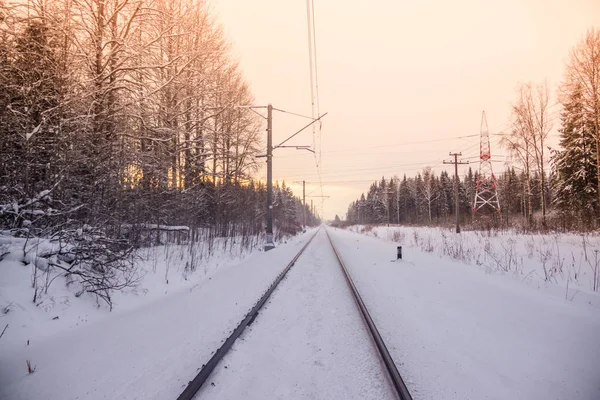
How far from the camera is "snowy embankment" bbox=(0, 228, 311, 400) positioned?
2650 mm

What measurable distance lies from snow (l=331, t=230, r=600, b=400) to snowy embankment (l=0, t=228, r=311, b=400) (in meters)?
2.42

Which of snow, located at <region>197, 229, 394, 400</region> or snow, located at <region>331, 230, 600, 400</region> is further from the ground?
snow, located at <region>197, 229, 394, 400</region>

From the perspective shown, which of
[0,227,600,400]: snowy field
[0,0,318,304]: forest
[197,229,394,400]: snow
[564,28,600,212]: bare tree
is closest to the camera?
[197,229,394,400]: snow

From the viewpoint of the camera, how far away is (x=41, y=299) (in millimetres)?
4152

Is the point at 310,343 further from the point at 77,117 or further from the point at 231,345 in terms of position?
the point at 77,117

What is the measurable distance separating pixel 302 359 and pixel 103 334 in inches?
114

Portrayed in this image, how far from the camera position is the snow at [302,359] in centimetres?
248

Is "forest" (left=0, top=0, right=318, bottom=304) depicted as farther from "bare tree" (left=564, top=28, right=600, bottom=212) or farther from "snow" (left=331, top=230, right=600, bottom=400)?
"bare tree" (left=564, top=28, right=600, bottom=212)

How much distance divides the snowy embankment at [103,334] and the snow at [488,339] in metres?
2.42

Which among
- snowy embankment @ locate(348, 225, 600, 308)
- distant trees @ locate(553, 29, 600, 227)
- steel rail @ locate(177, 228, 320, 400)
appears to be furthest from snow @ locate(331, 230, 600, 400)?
distant trees @ locate(553, 29, 600, 227)

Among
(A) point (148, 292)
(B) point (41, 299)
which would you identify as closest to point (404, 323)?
(A) point (148, 292)

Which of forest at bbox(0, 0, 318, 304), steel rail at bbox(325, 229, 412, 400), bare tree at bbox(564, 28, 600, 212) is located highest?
bare tree at bbox(564, 28, 600, 212)

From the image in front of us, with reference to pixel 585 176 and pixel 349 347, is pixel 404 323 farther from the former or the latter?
pixel 585 176

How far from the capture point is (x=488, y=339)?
12.8 ft
